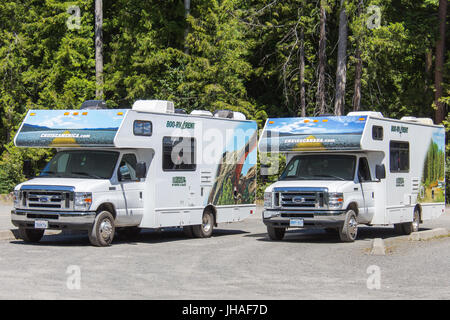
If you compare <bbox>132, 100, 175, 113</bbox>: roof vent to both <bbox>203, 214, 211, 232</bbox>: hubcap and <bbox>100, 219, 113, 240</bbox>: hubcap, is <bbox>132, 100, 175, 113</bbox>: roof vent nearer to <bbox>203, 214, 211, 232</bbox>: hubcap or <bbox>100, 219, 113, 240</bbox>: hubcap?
<bbox>100, 219, 113, 240</bbox>: hubcap

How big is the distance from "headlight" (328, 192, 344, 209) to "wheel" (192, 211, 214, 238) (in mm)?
3897

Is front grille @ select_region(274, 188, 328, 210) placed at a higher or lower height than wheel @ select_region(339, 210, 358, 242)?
higher

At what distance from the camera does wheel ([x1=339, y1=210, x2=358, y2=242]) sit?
19.6 m

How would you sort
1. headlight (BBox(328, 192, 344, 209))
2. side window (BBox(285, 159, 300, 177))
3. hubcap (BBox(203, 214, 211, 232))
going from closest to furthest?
headlight (BBox(328, 192, 344, 209)) < side window (BBox(285, 159, 300, 177)) < hubcap (BBox(203, 214, 211, 232))

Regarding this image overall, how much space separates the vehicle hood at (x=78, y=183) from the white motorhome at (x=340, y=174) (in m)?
4.19

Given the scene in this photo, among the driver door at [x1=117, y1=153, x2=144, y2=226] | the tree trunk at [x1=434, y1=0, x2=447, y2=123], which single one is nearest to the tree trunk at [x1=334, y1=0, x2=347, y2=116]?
the tree trunk at [x1=434, y1=0, x2=447, y2=123]

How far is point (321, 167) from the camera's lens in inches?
813

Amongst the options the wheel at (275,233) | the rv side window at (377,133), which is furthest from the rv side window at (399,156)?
the wheel at (275,233)

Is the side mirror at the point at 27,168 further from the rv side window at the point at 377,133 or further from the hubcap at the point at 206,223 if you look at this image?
the rv side window at the point at 377,133

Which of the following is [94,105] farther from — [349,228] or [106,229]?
[349,228]

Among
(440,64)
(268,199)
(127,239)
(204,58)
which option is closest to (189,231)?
(127,239)

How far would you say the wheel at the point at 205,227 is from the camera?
70.4ft
